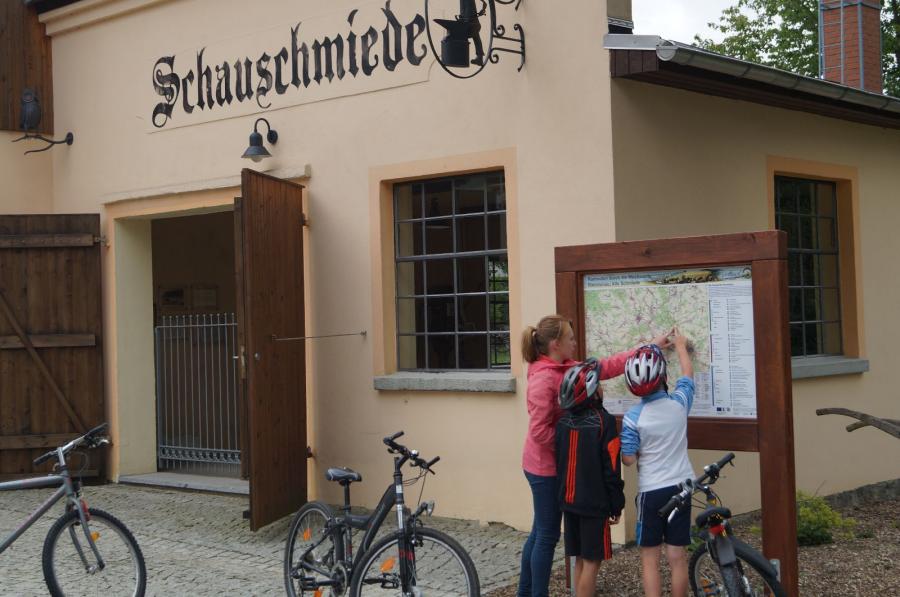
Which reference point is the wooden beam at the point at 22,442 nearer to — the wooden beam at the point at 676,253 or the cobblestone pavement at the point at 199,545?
the cobblestone pavement at the point at 199,545

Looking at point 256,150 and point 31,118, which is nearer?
point 256,150

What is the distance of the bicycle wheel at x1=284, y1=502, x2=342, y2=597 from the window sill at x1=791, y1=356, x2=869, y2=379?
15.7ft

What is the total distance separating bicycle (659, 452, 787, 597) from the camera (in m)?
5.30

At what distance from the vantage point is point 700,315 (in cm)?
633

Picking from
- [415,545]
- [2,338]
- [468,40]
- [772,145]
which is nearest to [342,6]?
[468,40]

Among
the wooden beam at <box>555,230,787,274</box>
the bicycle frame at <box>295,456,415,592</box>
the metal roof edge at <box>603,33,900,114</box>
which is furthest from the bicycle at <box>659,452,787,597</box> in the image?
the metal roof edge at <box>603,33,900,114</box>

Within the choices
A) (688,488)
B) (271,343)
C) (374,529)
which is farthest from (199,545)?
(688,488)

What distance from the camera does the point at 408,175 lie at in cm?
952

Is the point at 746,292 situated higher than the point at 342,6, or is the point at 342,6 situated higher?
the point at 342,6

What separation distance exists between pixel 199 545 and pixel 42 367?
12.2ft

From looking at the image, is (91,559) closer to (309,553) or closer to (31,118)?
(309,553)

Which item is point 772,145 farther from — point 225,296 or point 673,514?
point 225,296

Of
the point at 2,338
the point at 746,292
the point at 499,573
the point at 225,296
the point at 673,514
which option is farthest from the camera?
the point at 225,296

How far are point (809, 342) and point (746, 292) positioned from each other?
4858 millimetres
